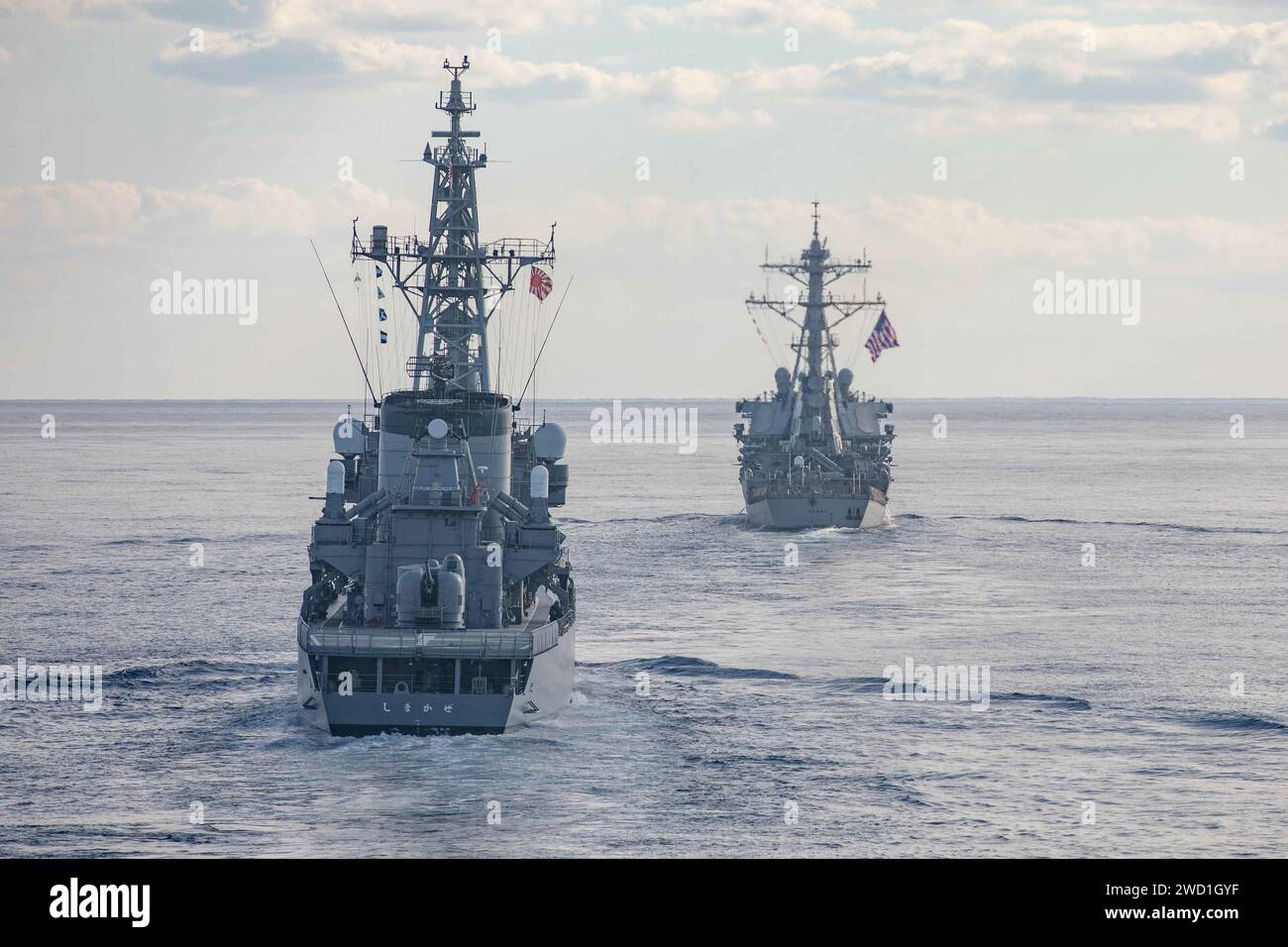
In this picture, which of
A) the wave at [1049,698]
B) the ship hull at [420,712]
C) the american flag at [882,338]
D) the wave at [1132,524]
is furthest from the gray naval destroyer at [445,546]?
the wave at [1132,524]

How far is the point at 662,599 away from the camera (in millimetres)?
63688

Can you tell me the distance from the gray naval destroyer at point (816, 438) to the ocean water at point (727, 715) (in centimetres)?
693

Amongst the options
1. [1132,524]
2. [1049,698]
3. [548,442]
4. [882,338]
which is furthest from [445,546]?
[1132,524]

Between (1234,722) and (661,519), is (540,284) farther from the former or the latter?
(661,519)

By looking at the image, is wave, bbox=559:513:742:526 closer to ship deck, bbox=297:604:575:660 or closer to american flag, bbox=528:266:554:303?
american flag, bbox=528:266:554:303

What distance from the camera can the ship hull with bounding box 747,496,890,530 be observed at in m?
96.4

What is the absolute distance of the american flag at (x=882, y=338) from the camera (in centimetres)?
9219

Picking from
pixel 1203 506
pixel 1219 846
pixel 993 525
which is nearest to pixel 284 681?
pixel 1219 846

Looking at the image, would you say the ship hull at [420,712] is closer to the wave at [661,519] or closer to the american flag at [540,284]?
the american flag at [540,284]

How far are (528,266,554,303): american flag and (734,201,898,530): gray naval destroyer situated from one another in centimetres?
4395

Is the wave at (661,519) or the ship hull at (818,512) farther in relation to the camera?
the ship hull at (818,512)
